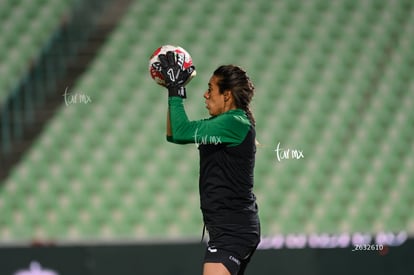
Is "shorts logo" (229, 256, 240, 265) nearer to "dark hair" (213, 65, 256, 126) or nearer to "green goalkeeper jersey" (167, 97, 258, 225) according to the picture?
"green goalkeeper jersey" (167, 97, 258, 225)

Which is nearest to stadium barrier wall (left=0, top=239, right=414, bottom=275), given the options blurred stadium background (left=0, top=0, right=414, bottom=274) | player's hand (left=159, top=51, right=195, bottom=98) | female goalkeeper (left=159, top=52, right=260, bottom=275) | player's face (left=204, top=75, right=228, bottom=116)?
blurred stadium background (left=0, top=0, right=414, bottom=274)

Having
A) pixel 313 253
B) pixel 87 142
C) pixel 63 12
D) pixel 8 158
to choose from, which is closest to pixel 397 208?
pixel 313 253

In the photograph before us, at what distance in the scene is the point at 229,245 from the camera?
3.82 meters

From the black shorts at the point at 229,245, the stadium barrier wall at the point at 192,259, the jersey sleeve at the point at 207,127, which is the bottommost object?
the stadium barrier wall at the point at 192,259

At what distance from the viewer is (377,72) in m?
8.72

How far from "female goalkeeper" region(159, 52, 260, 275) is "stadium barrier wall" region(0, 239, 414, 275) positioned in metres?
1.88

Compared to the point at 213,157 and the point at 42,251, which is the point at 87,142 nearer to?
the point at 42,251

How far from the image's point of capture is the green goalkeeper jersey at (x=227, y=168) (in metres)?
3.79

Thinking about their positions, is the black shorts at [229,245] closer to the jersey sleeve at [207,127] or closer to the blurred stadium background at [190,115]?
the jersey sleeve at [207,127]

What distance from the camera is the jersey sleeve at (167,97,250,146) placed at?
12.2 ft

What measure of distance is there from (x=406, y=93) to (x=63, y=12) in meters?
3.70

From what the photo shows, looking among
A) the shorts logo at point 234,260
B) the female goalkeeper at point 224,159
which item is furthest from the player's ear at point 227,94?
the shorts logo at point 234,260

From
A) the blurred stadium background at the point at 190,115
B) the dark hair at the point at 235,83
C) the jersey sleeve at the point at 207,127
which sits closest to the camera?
the jersey sleeve at the point at 207,127

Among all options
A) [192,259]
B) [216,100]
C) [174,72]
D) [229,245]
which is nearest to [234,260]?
[229,245]
